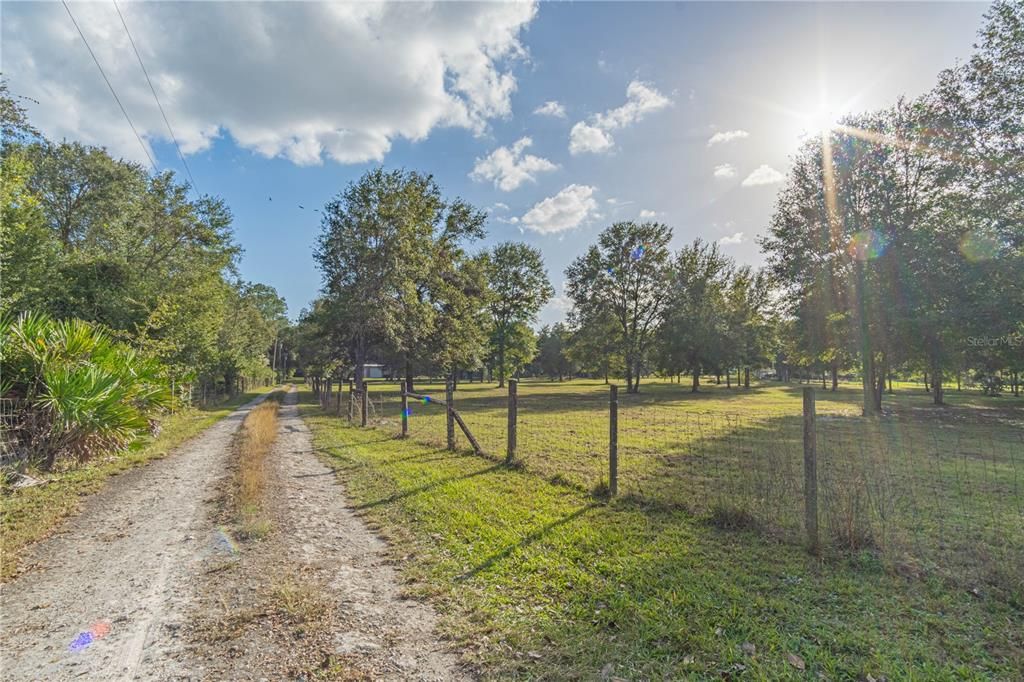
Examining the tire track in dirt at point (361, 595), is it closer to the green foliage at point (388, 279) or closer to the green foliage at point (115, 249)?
the green foliage at point (115, 249)

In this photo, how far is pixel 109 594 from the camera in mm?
3793

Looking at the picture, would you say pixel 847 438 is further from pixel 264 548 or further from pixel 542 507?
pixel 264 548

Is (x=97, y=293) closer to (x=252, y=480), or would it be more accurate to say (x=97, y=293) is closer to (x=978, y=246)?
(x=252, y=480)

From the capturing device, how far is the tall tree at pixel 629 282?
39188mm

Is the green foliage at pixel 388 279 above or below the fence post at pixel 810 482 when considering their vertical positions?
above

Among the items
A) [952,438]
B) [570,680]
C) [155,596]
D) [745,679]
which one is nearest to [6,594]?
[155,596]

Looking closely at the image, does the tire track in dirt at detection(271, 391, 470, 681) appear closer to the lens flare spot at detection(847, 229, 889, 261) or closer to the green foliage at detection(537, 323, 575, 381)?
the lens flare spot at detection(847, 229, 889, 261)

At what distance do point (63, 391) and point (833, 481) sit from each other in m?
13.5

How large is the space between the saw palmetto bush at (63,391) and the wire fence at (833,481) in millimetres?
6174

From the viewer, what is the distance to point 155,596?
148 inches

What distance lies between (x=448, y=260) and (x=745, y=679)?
31608 mm

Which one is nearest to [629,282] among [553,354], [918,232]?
[918,232]

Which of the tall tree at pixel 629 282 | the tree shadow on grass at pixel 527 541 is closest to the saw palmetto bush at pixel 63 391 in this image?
the tree shadow on grass at pixel 527 541

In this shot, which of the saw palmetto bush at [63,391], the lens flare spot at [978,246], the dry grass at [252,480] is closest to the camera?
the dry grass at [252,480]
